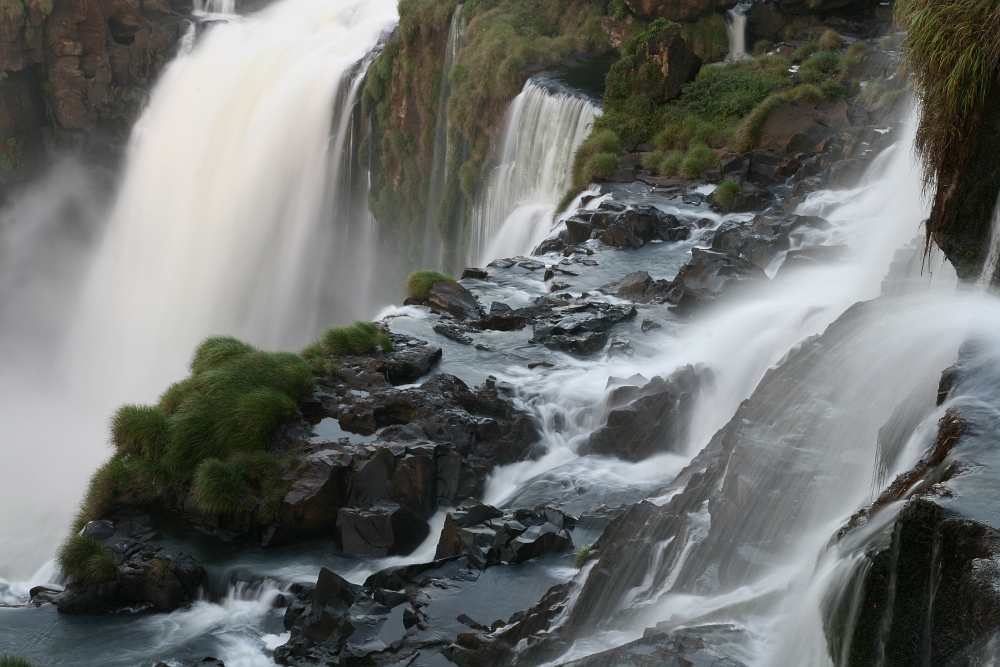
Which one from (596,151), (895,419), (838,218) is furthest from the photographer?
(596,151)

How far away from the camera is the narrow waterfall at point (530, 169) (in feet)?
62.3

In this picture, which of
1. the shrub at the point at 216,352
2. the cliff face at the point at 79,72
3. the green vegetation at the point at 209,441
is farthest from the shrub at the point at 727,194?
the cliff face at the point at 79,72

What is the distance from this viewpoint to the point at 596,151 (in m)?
17.9

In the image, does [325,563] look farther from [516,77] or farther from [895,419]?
[516,77]

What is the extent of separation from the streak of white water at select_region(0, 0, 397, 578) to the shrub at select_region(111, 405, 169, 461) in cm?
1523

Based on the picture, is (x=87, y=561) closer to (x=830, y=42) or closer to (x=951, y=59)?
(x=951, y=59)

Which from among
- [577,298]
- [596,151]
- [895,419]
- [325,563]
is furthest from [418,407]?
[596,151]

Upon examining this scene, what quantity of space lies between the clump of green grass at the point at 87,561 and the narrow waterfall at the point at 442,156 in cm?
1646

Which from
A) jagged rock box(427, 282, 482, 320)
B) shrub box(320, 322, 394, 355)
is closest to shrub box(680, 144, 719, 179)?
jagged rock box(427, 282, 482, 320)

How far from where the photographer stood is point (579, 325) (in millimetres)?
12125

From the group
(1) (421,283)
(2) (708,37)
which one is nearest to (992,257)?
(1) (421,283)

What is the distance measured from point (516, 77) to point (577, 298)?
9.96 metres

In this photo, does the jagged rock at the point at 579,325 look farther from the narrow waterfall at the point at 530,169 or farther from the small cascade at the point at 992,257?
the narrow waterfall at the point at 530,169

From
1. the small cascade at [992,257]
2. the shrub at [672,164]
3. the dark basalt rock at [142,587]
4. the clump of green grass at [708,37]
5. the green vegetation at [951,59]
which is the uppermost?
the clump of green grass at [708,37]
